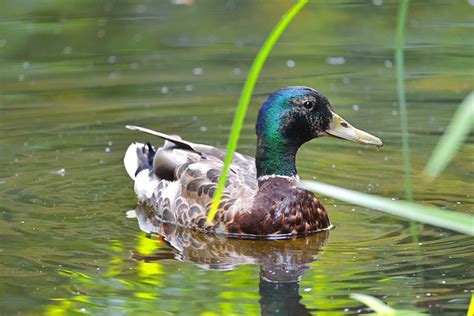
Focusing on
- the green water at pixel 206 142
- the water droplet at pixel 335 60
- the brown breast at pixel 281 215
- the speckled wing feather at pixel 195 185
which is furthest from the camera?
the water droplet at pixel 335 60

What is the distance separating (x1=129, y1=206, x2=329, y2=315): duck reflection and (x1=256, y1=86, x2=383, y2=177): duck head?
0.63 meters

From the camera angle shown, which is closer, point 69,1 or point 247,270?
point 247,270

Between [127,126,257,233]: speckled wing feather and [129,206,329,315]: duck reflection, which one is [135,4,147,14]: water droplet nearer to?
[127,126,257,233]: speckled wing feather

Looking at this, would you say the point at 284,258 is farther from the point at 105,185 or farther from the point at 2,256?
the point at 105,185

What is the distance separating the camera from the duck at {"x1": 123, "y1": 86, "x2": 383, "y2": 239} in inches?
297

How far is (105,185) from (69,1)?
7427 mm

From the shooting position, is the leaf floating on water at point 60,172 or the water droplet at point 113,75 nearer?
the leaf floating on water at point 60,172

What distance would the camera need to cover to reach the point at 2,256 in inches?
275

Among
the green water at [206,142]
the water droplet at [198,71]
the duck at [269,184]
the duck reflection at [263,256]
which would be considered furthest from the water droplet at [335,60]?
the duck reflection at [263,256]

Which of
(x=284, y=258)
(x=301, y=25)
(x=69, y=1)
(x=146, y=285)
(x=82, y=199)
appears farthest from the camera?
(x=69, y=1)

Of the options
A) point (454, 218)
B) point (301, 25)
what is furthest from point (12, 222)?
point (301, 25)

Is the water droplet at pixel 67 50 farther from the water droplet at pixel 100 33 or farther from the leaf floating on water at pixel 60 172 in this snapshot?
the leaf floating on water at pixel 60 172

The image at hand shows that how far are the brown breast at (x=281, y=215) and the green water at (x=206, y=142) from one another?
15cm

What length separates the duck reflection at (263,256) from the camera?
6027mm
